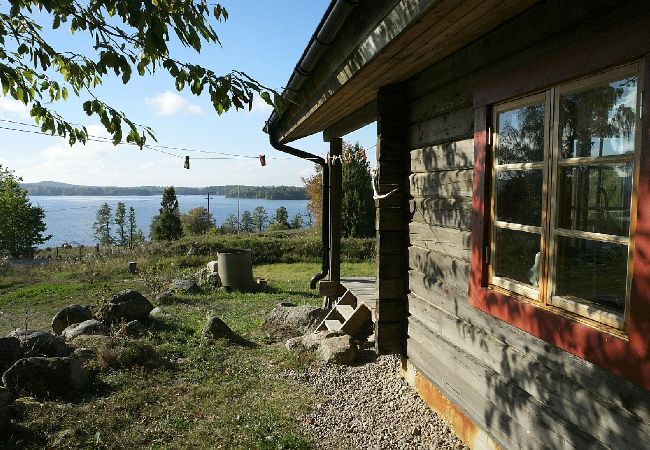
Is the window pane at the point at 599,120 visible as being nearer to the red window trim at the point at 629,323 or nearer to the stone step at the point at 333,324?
the red window trim at the point at 629,323

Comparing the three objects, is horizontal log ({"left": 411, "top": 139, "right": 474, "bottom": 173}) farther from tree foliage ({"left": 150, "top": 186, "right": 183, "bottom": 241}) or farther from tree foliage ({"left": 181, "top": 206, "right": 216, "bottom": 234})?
tree foliage ({"left": 181, "top": 206, "right": 216, "bottom": 234})

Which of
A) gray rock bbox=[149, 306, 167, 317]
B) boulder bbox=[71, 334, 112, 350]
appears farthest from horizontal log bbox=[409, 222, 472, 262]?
gray rock bbox=[149, 306, 167, 317]

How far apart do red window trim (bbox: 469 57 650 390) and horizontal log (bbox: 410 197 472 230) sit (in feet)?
1.21

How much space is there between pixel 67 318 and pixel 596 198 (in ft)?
26.3

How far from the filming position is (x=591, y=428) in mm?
2166

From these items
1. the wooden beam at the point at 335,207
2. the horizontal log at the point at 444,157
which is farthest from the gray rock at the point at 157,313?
the horizontal log at the point at 444,157

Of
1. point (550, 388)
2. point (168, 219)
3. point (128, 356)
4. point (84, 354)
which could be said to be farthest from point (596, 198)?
point (168, 219)

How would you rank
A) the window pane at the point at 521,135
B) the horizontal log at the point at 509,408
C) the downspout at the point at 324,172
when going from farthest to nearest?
1. the downspout at the point at 324,172
2. the window pane at the point at 521,135
3. the horizontal log at the point at 509,408

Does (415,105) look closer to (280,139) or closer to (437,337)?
(437,337)

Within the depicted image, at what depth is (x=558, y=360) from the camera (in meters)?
2.38

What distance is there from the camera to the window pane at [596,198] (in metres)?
2.05

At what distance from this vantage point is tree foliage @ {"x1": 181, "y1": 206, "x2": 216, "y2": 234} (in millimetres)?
53062

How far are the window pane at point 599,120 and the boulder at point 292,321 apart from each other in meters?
5.62

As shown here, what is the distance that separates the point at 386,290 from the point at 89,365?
361 cm
